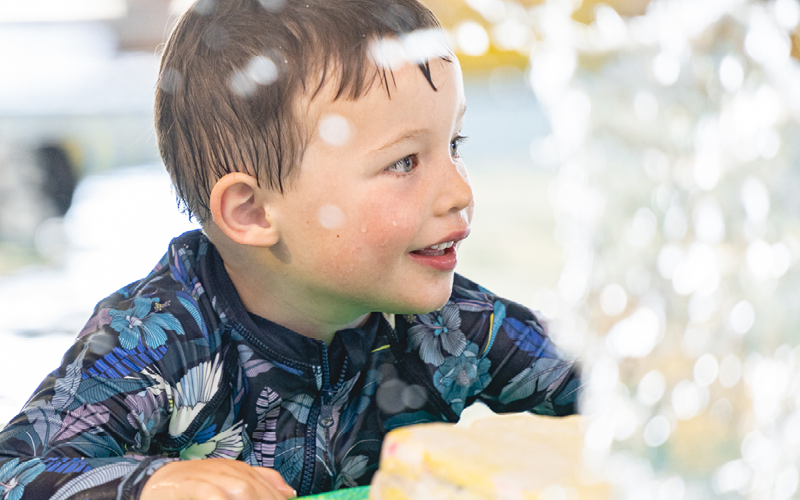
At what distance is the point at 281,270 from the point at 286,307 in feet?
0.09

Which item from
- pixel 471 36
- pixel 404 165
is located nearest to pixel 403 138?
pixel 404 165

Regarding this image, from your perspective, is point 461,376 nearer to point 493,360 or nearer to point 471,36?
point 493,360

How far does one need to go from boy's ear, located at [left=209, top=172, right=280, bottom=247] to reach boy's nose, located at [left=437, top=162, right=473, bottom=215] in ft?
0.34

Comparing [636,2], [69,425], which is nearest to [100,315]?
[69,425]

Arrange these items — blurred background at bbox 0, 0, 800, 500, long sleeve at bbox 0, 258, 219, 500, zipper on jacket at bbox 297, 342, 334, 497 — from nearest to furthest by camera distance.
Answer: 1. blurred background at bbox 0, 0, 800, 500
2. long sleeve at bbox 0, 258, 219, 500
3. zipper on jacket at bbox 297, 342, 334, 497

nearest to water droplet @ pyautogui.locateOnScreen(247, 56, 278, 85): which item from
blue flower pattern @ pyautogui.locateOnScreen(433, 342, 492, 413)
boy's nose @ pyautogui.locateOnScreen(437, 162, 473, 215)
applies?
boy's nose @ pyautogui.locateOnScreen(437, 162, 473, 215)

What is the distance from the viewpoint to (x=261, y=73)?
42 centimetres

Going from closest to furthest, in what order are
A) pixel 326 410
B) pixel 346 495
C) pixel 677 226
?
pixel 677 226 < pixel 346 495 < pixel 326 410

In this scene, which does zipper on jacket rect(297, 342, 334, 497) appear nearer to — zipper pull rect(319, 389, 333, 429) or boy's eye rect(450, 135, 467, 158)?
zipper pull rect(319, 389, 333, 429)

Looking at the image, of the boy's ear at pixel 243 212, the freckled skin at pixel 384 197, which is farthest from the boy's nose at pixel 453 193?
the boy's ear at pixel 243 212

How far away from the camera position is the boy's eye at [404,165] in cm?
42

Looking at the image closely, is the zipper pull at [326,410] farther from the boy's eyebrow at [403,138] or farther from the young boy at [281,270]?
the boy's eyebrow at [403,138]

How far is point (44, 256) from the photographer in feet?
4.65

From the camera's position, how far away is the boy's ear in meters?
0.45
